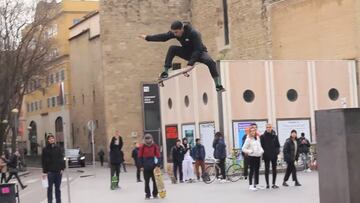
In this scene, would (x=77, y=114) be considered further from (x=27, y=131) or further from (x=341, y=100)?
(x=341, y=100)

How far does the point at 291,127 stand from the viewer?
30.6 meters

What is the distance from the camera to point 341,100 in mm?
31750

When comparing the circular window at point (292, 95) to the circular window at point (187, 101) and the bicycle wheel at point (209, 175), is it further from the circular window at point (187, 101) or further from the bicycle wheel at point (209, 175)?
the bicycle wheel at point (209, 175)

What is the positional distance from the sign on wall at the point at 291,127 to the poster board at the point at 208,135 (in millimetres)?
2981

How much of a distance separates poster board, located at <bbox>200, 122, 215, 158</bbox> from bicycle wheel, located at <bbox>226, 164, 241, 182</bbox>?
18.0 feet

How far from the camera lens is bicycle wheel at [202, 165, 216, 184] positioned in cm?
2338

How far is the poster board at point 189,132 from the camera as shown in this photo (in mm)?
32031

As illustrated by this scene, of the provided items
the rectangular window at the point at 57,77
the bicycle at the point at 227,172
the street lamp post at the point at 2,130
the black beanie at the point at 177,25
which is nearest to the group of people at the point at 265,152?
the bicycle at the point at 227,172

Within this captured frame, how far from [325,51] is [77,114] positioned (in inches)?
1368

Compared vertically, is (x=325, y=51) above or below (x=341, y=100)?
above

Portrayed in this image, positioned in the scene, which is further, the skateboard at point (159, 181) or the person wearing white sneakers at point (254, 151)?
the person wearing white sneakers at point (254, 151)

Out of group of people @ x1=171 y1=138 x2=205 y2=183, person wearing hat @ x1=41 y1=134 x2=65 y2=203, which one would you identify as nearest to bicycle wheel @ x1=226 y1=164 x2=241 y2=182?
group of people @ x1=171 y1=138 x2=205 y2=183

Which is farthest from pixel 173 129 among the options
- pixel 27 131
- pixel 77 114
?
pixel 27 131

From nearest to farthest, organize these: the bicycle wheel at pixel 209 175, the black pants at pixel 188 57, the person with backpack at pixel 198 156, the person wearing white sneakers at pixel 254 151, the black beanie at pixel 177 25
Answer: the black beanie at pixel 177 25, the black pants at pixel 188 57, the person wearing white sneakers at pixel 254 151, the bicycle wheel at pixel 209 175, the person with backpack at pixel 198 156
